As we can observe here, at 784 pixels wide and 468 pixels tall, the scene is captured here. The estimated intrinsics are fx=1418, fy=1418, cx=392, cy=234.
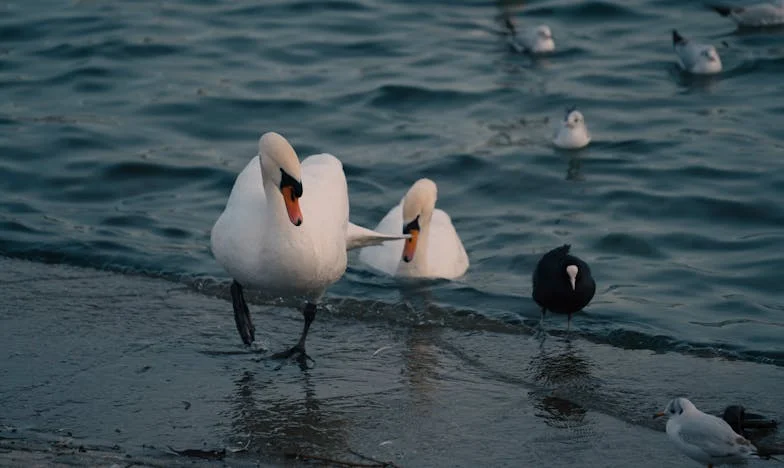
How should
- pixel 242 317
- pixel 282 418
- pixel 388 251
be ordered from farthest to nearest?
pixel 388 251, pixel 242 317, pixel 282 418

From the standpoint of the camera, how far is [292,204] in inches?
295

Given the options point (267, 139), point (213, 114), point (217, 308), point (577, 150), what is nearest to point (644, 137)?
point (577, 150)

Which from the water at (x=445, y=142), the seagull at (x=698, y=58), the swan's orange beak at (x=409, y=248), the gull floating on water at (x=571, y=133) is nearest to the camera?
the water at (x=445, y=142)

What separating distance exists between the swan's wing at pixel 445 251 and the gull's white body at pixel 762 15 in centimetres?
715

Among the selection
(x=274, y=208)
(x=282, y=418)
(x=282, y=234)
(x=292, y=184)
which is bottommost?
(x=282, y=418)

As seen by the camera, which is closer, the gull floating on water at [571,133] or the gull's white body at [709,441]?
the gull's white body at [709,441]

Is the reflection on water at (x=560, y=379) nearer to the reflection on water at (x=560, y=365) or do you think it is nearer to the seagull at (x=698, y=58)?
the reflection on water at (x=560, y=365)

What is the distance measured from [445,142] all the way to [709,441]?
784 centimetres

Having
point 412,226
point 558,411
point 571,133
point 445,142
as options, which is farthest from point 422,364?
point 445,142

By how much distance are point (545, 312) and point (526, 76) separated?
700 centimetres

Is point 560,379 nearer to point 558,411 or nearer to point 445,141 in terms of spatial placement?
point 558,411

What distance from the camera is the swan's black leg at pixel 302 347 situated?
7.83 m

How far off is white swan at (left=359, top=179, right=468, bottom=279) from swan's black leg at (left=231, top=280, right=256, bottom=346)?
2.19 meters

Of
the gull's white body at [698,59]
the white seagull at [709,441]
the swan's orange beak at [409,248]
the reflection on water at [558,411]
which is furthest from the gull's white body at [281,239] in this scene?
the gull's white body at [698,59]
